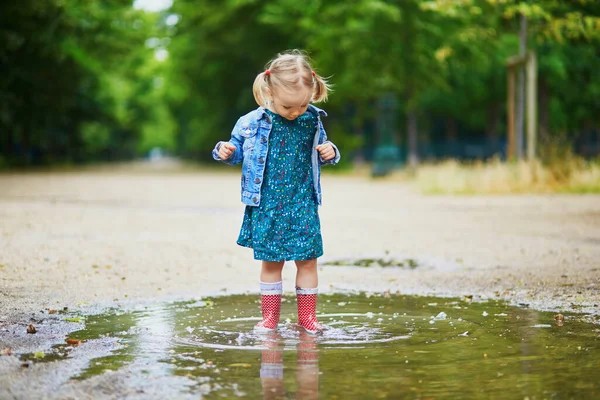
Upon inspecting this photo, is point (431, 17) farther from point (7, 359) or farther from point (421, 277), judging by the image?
point (7, 359)

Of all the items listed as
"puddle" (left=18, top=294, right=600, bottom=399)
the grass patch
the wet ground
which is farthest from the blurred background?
"puddle" (left=18, top=294, right=600, bottom=399)

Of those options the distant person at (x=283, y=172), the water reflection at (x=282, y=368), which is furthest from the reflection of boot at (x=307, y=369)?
the distant person at (x=283, y=172)

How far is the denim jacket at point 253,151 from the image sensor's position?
18.0 feet

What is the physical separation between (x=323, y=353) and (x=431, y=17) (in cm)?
2700

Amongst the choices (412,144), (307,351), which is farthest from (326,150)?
(412,144)

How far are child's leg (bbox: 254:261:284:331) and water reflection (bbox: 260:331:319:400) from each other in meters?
0.15

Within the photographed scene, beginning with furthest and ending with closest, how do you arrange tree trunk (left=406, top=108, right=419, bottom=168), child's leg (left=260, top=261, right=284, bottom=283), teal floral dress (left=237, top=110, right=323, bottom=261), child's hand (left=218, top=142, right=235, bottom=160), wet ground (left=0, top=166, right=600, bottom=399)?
tree trunk (left=406, top=108, right=419, bottom=168) < child's leg (left=260, top=261, right=284, bottom=283) < teal floral dress (left=237, top=110, right=323, bottom=261) < child's hand (left=218, top=142, right=235, bottom=160) < wet ground (left=0, top=166, right=600, bottom=399)

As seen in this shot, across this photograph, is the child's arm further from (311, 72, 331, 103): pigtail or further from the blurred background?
the blurred background

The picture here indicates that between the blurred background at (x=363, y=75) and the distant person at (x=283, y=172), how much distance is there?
963 centimetres

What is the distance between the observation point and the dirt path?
23.8 feet

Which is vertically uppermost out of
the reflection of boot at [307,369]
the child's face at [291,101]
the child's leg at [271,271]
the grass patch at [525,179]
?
the child's face at [291,101]

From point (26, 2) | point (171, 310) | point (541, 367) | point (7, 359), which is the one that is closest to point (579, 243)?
point (171, 310)

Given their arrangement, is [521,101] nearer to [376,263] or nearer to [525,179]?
[525,179]

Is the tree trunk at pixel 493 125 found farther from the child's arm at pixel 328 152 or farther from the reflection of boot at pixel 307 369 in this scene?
the reflection of boot at pixel 307 369
